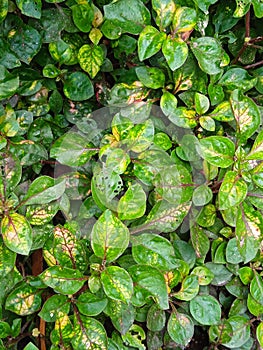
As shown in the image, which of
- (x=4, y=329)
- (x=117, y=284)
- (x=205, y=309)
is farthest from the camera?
(x=205, y=309)

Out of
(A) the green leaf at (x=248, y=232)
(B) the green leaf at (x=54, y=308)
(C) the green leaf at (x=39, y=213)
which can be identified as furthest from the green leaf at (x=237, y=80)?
(B) the green leaf at (x=54, y=308)

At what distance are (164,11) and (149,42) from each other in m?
0.09

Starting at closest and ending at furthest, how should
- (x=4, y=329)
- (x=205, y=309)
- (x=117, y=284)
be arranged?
(x=117, y=284), (x=4, y=329), (x=205, y=309)

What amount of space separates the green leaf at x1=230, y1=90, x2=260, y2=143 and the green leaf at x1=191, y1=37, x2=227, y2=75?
0.27 feet

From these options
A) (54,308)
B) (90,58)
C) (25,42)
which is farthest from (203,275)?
(25,42)

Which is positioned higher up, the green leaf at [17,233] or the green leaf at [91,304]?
the green leaf at [17,233]

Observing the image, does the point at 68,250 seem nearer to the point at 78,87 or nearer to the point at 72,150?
the point at 72,150

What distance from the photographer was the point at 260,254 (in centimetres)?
132

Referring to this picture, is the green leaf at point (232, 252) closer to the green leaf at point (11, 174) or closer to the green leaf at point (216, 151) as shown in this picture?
the green leaf at point (216, 151)

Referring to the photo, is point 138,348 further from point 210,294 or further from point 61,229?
point 61,229

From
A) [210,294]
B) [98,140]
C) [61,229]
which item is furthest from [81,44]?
[210,294]

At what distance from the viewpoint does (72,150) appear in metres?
1.21

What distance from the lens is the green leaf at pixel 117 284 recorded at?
3.41 ft

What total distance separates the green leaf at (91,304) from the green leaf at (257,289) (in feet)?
1.36
